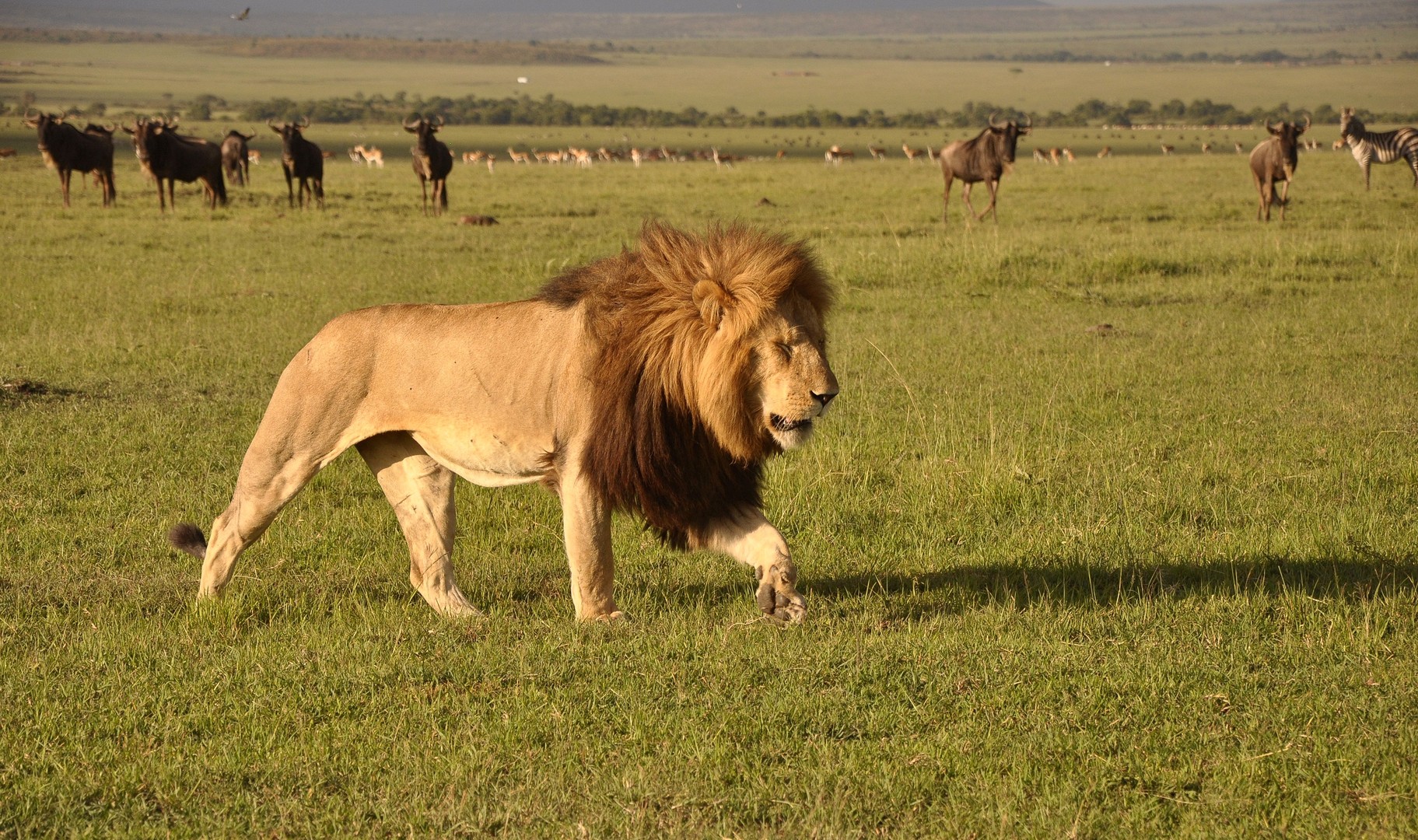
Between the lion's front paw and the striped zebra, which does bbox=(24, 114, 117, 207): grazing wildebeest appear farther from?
the lion's front paw

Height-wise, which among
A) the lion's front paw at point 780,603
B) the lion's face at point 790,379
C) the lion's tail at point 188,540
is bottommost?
the lion's tail at point 188,540

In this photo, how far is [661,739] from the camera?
4258 mm

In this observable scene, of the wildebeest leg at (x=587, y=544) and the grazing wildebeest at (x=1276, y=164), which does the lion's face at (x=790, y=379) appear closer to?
the wildebeest leg at (x=587, y=544)

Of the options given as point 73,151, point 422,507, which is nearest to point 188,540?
point 422,507

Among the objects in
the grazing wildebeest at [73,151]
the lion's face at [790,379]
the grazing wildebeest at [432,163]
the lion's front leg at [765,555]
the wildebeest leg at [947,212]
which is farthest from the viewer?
the grazing wildebeest at [73,151]

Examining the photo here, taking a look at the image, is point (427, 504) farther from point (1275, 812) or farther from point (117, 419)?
point (117, 419)

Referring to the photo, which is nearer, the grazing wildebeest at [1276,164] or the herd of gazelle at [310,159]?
the grazing wildebeest at [1276,164]

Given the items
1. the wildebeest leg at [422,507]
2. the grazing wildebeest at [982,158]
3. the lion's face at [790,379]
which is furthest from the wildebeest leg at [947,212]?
the lion's face at [790,379]

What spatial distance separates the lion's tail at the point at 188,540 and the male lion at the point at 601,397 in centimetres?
36

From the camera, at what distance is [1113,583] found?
6.12 metres

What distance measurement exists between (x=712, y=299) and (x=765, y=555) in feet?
2.99

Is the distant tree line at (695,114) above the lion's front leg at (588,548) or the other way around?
the other way around

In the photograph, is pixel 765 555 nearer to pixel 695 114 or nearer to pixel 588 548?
pixel 588 548

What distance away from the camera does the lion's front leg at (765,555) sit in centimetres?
491
